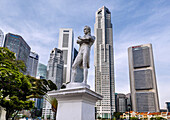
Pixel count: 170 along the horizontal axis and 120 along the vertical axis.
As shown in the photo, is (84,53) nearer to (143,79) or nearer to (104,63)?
(104,63)

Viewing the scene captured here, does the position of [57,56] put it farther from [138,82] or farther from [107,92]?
[138,82]

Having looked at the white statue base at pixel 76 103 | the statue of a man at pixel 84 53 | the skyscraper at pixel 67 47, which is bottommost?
the white statue base at pixel 76 103

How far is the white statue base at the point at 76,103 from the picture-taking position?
→ 13.3 ft

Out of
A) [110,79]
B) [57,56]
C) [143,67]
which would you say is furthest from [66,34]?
[143,67]

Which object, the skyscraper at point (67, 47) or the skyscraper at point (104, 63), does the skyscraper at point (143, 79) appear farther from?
the skyscraper at point (67, 47)

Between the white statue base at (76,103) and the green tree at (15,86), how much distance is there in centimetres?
811

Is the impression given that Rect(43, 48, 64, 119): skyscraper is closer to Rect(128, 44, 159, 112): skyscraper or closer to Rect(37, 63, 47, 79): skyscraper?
Rect(128, 44, 159, 112): skyscraper

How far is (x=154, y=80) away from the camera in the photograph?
4700 inches

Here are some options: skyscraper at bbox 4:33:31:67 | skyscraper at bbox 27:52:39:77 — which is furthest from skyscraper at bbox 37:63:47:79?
skyscraper at bbox 4:33:31:67

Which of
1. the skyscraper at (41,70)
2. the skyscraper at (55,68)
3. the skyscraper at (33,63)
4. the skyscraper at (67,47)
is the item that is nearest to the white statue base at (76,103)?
the skyscraper at (55,68)

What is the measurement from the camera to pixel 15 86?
43.3 ft

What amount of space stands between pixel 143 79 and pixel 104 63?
3634 centimetres

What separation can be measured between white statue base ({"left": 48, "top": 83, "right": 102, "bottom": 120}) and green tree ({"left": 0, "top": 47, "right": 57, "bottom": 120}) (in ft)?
26.6

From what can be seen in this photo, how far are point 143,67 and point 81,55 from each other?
13461 cm
